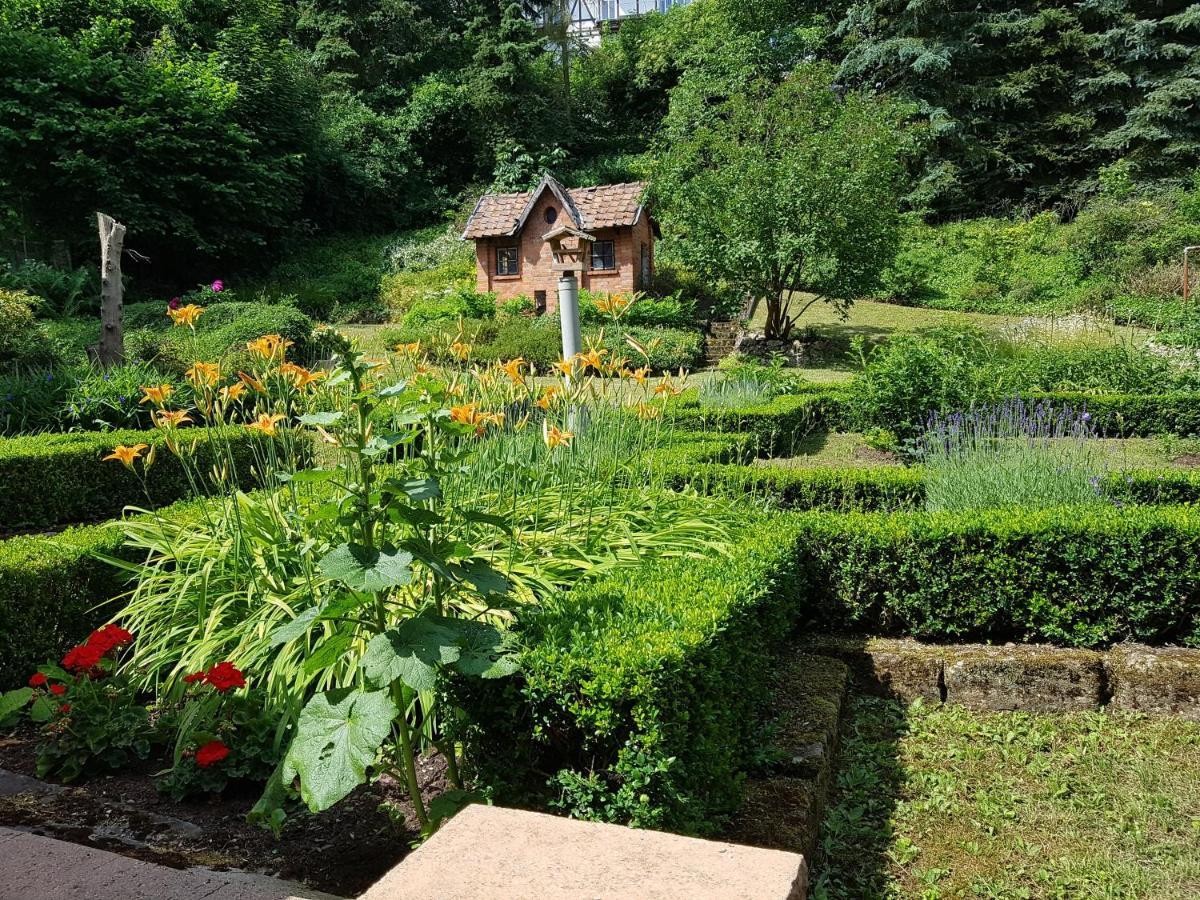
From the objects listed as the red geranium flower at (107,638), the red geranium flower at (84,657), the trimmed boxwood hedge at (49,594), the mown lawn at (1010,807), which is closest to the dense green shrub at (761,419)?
the mown lawn at (1010,807)

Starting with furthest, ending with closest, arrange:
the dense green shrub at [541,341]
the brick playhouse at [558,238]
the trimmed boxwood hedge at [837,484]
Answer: the brick playhouse at [558,238] → the dense green shrub at [541,341] → the trimmed boxwood hedge at [837,484]

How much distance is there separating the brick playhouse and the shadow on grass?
16820 mm

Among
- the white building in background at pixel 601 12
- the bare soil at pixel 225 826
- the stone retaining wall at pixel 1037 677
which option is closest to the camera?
the bare soil at pixel 225 826

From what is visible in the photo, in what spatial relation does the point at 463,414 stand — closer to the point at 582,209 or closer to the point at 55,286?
the point at 55,286

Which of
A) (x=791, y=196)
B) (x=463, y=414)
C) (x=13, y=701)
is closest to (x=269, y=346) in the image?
(x=463, y=414)

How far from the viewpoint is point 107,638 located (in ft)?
9.70

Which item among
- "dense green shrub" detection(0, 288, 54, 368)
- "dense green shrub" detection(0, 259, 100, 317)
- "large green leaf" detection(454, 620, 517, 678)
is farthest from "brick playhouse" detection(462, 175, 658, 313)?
"large green leaf" detection(454, 620, 517, 678)

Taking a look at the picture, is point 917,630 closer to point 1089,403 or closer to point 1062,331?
point 1089,403

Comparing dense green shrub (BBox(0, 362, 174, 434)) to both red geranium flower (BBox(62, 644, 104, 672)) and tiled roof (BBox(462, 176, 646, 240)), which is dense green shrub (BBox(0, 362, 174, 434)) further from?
tiled roof (BBox(462, 176, 646, 240))

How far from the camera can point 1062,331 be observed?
13641 millimetres

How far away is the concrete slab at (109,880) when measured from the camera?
190 centimetres

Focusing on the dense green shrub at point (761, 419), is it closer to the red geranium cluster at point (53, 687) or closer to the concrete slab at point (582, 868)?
the red geranium cluster at point (53, 687)

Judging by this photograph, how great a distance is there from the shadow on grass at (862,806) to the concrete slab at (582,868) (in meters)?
0.88

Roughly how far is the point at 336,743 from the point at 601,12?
44.1 m
